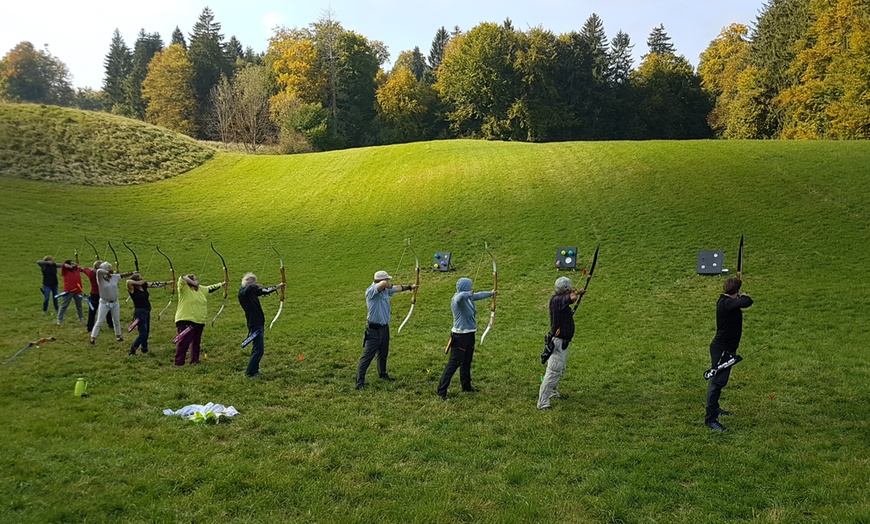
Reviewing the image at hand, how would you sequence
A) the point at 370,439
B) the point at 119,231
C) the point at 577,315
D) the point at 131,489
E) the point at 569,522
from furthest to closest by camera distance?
1. the point at 119,231
2. the point at 577,315
3. the point at 370,439
4. the point at 131,489
5. the point at 569,522

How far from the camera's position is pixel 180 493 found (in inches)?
199

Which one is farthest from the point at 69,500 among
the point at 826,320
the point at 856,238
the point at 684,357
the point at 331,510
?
the point at 856,238

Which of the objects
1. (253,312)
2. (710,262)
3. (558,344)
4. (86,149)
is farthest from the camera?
(86,149)

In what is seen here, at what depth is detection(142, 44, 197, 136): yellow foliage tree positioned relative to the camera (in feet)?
204

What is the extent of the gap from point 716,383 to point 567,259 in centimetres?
1158

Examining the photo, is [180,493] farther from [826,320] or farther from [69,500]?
[826,320]

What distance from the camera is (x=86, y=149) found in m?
34.9

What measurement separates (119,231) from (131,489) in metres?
24.1

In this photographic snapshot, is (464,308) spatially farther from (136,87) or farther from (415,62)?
(415,62)

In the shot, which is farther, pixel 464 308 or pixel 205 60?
pixel 205 60

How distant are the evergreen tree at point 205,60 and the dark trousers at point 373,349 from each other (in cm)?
6298

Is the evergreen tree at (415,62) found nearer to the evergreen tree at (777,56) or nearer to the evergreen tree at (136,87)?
the evergreen tree at (136,87)

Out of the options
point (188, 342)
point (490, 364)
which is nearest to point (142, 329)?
point (188, 342)

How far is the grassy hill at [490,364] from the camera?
515 cm
